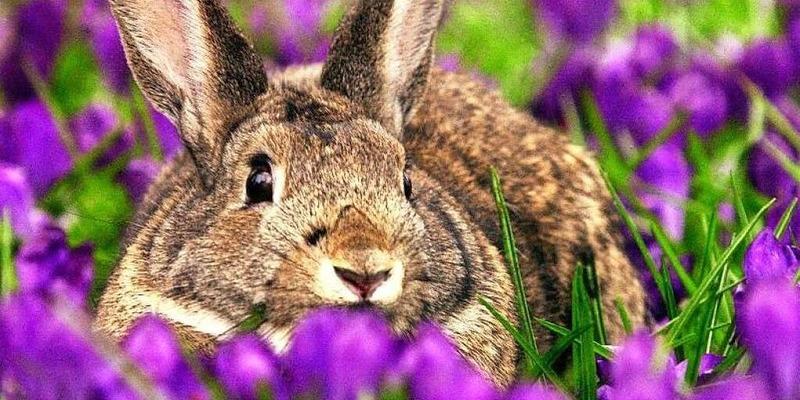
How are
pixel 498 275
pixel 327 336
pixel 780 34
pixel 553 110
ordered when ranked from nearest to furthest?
pixel 327 336, pixel 498 275, pixel 553 110, pixel 780 34

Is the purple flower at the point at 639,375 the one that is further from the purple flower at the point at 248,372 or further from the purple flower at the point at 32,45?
the purple flower at the point at 32,45

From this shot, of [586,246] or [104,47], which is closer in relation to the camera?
[586,246]

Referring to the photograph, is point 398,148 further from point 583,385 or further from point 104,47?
point 104,47

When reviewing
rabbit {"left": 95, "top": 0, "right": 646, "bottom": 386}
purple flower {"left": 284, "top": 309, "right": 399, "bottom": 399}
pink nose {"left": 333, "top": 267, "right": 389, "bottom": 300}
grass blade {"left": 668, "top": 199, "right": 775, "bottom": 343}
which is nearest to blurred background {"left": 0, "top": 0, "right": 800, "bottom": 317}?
rabbit {"left": 95, "top": 0, "right": 646, "bottom": 386}

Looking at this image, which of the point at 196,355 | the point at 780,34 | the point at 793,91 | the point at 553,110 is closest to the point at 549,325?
the point at 196,355

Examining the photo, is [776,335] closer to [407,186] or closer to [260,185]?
[407,186]

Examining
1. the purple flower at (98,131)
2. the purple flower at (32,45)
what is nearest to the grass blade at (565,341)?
the purple flower at (98,131)

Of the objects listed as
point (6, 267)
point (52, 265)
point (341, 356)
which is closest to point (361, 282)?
point (341, 356)
